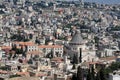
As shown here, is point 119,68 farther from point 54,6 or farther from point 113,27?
point 54,6

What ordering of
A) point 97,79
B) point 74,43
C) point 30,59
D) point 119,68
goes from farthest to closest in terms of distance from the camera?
point 74,43 → point 30,59 → point 119,68 → point 97,79

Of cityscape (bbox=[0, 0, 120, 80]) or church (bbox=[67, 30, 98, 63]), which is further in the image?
church (bbox=[67, 30, 98, 63])

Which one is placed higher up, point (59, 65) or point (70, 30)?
point (59, 65)

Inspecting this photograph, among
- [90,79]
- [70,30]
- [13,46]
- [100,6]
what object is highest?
[90,79]

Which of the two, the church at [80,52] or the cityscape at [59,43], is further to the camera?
the church at [80,52]

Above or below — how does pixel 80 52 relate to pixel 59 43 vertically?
above

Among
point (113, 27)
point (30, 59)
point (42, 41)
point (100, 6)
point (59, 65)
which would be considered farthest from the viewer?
point (100, 6)

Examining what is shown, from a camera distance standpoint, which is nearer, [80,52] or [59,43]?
[80,52]

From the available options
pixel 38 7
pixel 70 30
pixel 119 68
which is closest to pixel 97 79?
pixel 119 68
